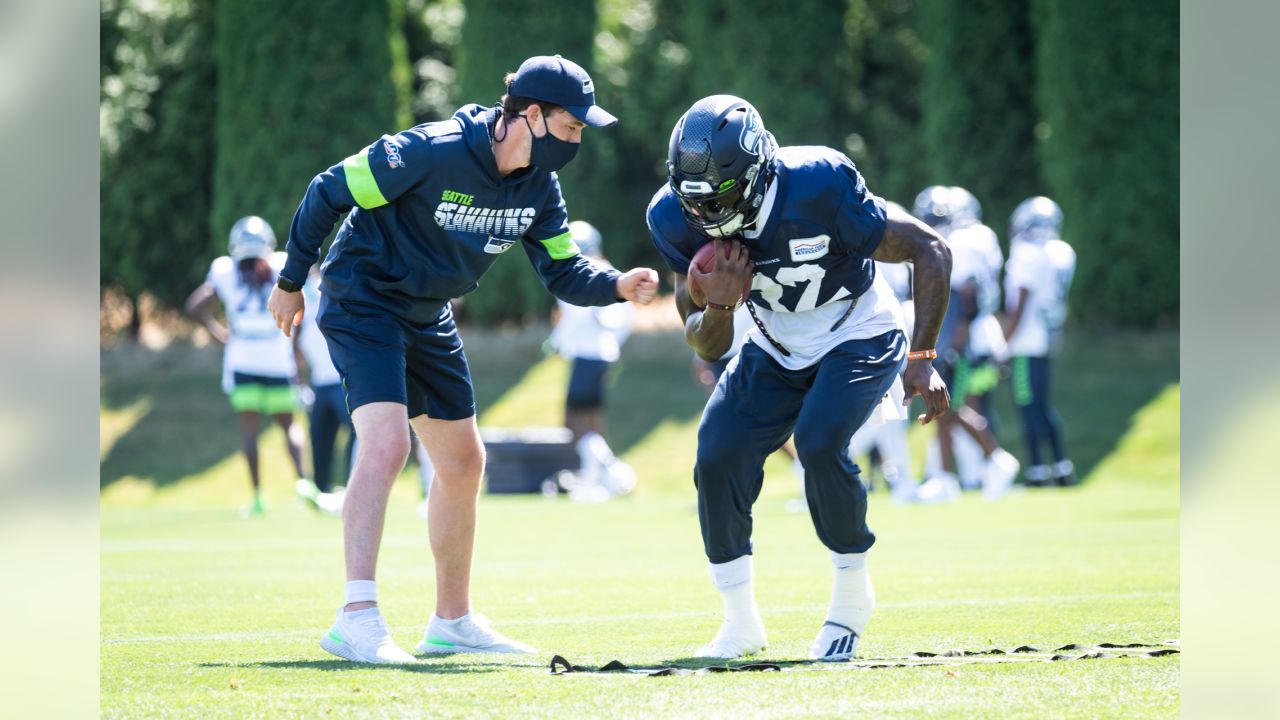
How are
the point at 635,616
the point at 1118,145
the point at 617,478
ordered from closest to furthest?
the point at 635,616, the point at 617,478, the point at 1118,145

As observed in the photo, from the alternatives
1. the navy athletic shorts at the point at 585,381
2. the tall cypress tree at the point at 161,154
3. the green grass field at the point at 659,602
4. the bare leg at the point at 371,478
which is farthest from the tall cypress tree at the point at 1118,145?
the bare leg at the point at 371,478

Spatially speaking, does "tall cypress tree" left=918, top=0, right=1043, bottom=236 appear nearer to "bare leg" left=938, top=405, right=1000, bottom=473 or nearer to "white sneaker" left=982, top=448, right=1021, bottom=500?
"bare leg" left=938, top=405, right=1000, bottom=473

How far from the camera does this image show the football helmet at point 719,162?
5340 mm

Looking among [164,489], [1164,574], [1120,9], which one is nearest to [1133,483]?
[1120,9]

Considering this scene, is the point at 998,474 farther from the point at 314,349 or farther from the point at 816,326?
the point at 816,326

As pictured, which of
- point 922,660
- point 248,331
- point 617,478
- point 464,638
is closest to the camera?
point 922,660

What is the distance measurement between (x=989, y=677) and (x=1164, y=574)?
3977 millimetres

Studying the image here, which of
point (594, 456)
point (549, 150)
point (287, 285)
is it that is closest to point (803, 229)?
point (549, 150)

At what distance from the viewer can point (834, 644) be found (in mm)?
5730

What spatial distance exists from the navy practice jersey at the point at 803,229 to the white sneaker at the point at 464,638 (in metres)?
1.59

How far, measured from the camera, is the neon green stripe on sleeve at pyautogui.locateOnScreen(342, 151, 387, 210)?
236 inches

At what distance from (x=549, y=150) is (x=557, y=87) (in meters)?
0.24

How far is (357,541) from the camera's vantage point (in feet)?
19.1
